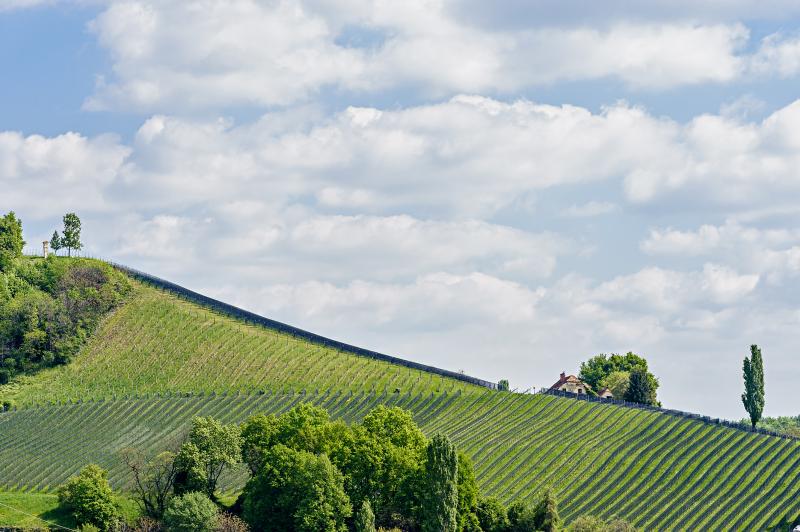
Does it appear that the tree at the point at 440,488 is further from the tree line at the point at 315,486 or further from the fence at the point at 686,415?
the fence at the point at 686,415

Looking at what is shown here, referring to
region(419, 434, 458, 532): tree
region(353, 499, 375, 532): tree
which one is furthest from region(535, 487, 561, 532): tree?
region(353, 499, 375, 532): tree

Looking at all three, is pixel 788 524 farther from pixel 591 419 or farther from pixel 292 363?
pixel 292 363

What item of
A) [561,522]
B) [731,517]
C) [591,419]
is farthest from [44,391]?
[731,517]

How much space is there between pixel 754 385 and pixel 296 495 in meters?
67.0

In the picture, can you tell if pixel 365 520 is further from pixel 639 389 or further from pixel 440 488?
pixel 639 389

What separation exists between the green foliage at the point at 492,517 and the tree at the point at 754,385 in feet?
154

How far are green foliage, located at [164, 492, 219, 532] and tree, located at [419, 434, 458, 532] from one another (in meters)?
21.8

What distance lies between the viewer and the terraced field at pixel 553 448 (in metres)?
129

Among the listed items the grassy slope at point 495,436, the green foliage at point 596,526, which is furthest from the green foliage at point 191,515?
the green foliage at point 596,526

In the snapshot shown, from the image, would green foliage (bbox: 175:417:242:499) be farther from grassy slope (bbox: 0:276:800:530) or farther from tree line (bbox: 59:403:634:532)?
grassy slope (bbox: 0:276:800:530)

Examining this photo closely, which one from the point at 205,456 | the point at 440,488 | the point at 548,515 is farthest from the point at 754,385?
the point at 205,456

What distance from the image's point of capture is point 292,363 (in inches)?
7672

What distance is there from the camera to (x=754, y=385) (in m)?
155

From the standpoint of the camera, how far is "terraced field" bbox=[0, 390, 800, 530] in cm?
12888
